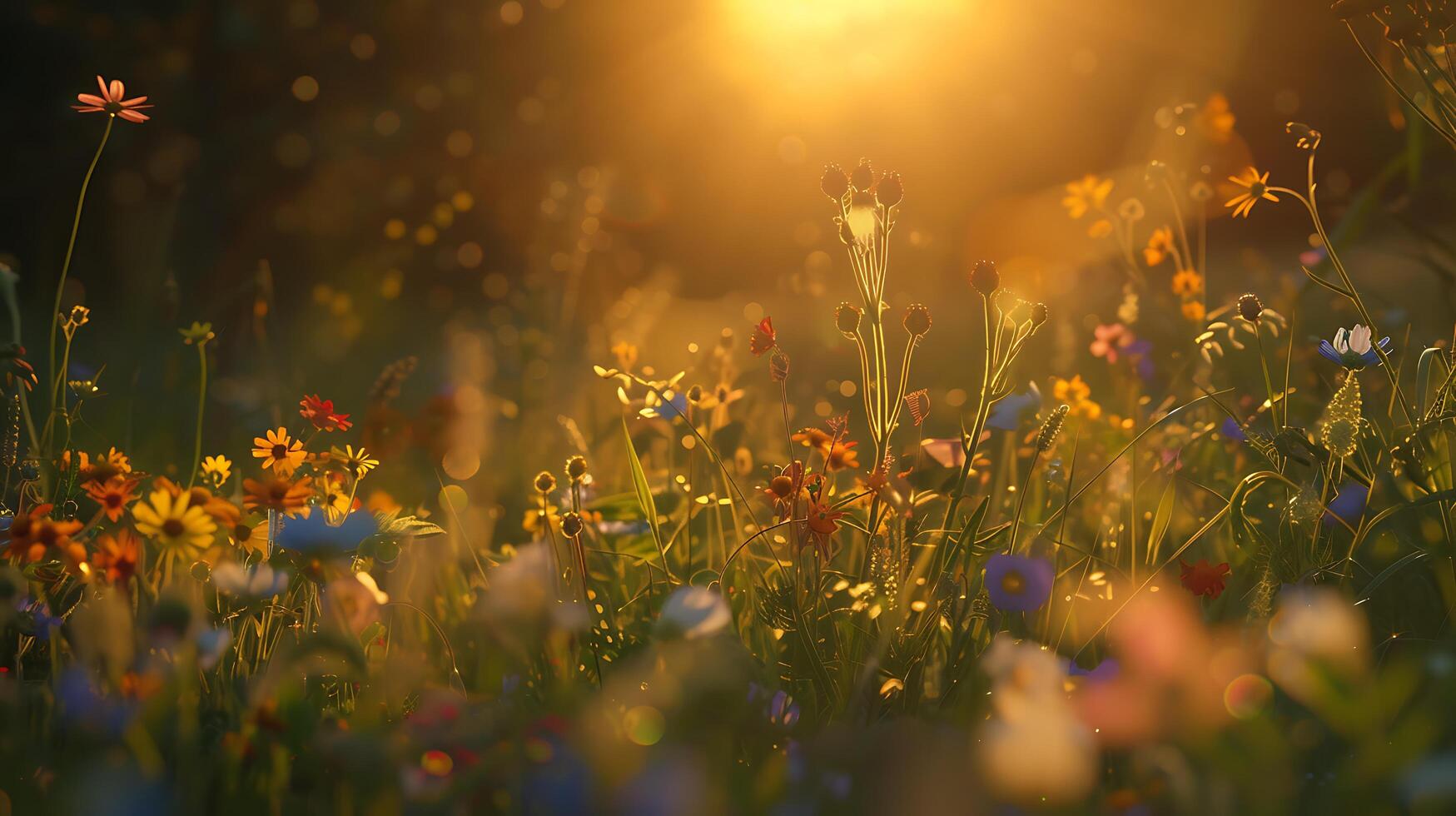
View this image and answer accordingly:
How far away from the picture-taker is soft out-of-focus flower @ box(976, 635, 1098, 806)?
2.96ft

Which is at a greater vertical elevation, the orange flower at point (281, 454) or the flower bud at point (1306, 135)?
the flower bud at point (1306, 135)

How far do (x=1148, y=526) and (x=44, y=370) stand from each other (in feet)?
11.6

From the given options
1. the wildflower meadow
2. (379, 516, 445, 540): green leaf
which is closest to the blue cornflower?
the wildflower meadow

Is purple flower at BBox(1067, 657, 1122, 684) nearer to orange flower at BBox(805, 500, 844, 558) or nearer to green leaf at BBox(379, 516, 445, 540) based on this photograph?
orange flower at BBox(805, 500, 844, 558)

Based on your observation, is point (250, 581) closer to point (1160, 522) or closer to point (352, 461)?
point (352, 461)

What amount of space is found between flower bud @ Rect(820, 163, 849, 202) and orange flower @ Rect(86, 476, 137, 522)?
2.93 feet

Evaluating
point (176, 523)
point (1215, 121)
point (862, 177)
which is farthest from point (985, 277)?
point (1215, 121)

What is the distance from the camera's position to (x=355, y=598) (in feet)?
4.35

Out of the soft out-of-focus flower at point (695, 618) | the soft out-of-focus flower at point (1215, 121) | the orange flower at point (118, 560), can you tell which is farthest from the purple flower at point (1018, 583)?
the soft out-of-focus flower at point (1215, 121)

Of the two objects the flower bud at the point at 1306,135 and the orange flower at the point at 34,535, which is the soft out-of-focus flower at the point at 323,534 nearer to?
the orange flower at the point at 34,535

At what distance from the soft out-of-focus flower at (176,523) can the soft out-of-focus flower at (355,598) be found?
0.15 meters

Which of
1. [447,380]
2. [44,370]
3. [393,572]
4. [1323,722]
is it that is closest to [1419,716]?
[1323,722]

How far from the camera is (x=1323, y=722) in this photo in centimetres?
105

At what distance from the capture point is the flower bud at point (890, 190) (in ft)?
3.98
